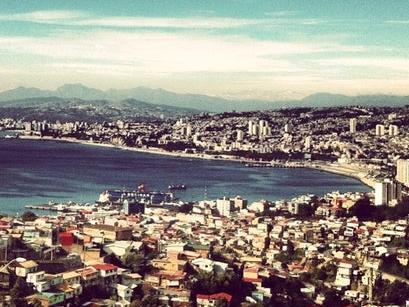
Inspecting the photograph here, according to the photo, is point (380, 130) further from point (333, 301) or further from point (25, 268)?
point (25, 268)

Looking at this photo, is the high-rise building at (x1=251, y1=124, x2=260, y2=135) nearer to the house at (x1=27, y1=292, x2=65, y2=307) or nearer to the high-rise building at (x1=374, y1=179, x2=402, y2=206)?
the high-rise building at (x1=374, y1=179, x2=402, y2=206)

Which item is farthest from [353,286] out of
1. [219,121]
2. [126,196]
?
[219,121]

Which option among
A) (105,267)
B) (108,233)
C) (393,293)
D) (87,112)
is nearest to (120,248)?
(108,233)

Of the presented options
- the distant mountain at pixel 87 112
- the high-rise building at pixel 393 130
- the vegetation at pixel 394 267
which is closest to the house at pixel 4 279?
the vegetation at pixel 394 267

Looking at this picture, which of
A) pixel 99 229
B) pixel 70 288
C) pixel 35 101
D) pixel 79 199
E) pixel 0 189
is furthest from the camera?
pixel 35 101

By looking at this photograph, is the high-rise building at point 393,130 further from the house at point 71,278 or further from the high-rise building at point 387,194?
the house at point 71,278

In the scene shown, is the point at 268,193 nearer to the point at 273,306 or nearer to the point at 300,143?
the point at 273,306

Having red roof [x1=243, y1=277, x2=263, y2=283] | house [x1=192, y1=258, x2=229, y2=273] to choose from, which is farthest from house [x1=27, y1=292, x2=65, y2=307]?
red roof [x1=243, y1=277, x2=263, y2=283]
